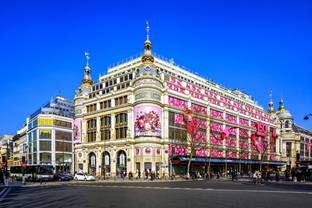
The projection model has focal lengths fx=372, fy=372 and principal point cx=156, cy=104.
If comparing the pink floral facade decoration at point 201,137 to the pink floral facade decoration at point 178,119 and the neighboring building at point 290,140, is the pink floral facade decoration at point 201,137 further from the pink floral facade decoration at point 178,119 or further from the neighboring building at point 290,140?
the neighboring building at point 290,140

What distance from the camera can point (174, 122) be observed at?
83438 mm

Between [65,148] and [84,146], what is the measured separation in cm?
2970

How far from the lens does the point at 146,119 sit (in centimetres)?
7706

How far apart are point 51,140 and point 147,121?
49602 millimetres

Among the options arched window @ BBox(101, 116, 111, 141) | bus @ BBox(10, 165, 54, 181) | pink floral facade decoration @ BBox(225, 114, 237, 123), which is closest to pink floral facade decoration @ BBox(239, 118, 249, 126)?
pink floral facade decoration @ BBox(225, 114, 237, 123)

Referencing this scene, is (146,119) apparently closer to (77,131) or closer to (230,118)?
(77,131)

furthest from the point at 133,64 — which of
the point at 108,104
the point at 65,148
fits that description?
the point at 65,148

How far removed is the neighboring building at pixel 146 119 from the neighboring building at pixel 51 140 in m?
22.1

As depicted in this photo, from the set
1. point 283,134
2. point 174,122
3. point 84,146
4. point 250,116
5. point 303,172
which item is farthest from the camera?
point 283,134

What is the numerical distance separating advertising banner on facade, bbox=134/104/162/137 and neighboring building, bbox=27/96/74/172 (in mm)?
46646

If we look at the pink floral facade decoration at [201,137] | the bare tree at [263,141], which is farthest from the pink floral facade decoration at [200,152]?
the bare tree at [263,141]

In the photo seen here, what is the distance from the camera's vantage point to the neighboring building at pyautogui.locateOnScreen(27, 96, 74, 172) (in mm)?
113812

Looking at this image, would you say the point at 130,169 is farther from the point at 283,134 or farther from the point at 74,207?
the point at 283,134

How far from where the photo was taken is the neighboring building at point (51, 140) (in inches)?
4481
